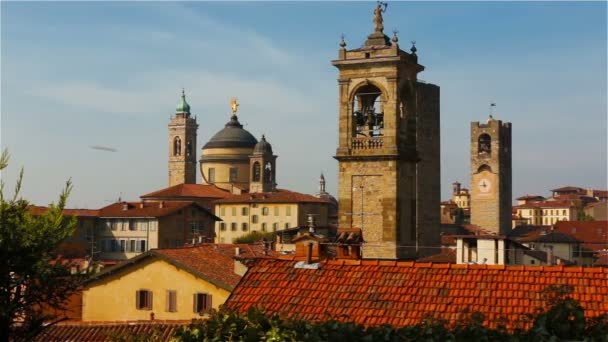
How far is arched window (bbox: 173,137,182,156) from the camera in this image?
495 feet

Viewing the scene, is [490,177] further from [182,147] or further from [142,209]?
[182,147]

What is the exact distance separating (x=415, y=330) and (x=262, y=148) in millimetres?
111839

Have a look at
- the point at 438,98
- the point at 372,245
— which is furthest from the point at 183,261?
the point at 438,98

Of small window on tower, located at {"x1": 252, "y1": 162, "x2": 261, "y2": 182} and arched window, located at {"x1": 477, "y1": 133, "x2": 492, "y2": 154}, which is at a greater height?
arched window, located at {"x1": 477, "y1": 133, "x2": 492, "y2": 154}

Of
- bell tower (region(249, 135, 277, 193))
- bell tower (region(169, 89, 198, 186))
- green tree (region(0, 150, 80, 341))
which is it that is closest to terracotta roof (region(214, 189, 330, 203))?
bell tower (region(249, 135, 277, 193))

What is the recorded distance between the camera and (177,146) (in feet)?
499

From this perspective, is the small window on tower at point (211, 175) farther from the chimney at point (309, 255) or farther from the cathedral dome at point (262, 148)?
the chimney at point (309, 255)

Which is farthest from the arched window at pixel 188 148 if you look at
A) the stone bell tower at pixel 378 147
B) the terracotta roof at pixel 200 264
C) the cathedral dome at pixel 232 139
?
the terracotta roof at pixel 200 264

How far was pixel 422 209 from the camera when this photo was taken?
196ft

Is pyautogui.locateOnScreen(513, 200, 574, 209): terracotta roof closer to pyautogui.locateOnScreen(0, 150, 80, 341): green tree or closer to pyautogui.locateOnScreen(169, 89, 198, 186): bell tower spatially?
pyautogui.locateOnScreen(169, 89, 198, 186): bell tower

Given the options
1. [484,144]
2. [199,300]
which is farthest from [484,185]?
[199,300]

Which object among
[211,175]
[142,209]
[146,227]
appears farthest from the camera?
[211,175]

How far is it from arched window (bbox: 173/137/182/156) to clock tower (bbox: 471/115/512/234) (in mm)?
55030

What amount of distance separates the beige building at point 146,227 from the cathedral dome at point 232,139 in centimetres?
3470
